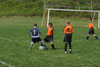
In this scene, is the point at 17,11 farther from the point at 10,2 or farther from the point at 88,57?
the point at 88,57

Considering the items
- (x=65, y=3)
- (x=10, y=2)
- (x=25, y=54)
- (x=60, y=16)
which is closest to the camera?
(x=25, y=54)

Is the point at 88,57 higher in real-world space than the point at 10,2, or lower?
higher

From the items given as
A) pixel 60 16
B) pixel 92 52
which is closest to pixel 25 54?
pixel 92 52

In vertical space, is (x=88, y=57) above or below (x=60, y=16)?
above

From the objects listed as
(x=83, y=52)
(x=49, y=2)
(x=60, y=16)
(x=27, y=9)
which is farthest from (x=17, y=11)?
(x=83, y=52)

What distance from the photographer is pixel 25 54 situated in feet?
43.2

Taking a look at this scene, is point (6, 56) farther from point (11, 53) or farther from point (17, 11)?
point (17, 11)

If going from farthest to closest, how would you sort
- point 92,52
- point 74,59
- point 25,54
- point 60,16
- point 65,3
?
1. point 65,3
2. point 60,16
3. point 92,52
4. point 25,54
5. point 74,59

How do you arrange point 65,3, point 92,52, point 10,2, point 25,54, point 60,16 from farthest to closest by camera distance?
point 10,2 → point 65,3 → point 60,16 → point 92,52 → point 25,54

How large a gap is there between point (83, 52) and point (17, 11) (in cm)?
4389

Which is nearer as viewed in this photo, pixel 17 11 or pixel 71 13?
pixel 71 13

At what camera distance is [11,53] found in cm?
1341

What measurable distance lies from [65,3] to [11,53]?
138 feet

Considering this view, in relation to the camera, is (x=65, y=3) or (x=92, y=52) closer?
(x=92, y=52)
